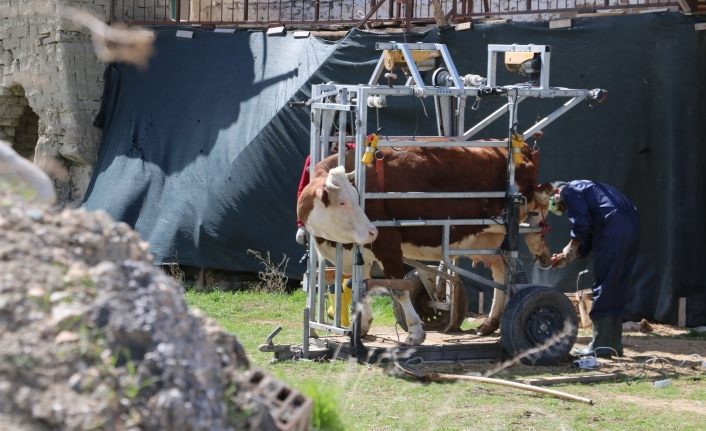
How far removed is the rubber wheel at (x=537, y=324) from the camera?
33.1 ft

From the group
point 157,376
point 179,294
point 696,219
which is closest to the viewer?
point 157,376

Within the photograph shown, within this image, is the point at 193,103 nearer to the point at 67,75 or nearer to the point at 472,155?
the point at 67,75

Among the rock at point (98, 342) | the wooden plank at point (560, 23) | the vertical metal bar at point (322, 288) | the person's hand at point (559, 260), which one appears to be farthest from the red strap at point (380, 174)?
the rock at point (98, 342)

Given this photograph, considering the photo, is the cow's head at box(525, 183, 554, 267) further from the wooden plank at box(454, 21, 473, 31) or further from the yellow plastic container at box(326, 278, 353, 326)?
the wooden plank at box(454, 21, 473, 31)

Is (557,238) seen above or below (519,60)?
below

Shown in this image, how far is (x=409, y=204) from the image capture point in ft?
34.4

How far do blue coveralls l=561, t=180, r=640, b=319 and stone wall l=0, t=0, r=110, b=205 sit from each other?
27.7 ft

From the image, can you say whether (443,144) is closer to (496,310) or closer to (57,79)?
(496,310)

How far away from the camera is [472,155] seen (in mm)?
10859

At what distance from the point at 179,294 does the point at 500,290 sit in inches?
285

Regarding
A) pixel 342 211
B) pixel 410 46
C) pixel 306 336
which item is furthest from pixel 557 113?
pixel 306 336

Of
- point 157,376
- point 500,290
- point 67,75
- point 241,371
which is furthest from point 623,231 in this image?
point 67,75

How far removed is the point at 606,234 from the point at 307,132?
5.21 meters

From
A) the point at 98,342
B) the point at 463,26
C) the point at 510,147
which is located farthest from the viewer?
the point at 463,26
